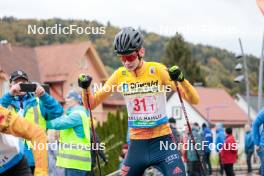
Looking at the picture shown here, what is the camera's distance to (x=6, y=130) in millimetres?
5410

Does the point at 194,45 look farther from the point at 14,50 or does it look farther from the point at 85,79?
the point at 85,79

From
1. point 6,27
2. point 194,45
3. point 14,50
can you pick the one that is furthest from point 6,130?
point 194,45

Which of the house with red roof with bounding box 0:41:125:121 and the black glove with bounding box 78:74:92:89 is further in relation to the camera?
the house with red roof with bounding box 0:41:125:121

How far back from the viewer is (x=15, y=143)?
577 cm

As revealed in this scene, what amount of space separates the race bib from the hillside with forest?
11168 mm

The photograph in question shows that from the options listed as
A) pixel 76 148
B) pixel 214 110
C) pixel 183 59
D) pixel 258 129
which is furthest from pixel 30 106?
pixel 183 59

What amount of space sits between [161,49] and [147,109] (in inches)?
4439

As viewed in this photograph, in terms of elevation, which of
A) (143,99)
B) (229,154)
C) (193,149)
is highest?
(143,99)

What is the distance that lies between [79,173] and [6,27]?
6143 cm

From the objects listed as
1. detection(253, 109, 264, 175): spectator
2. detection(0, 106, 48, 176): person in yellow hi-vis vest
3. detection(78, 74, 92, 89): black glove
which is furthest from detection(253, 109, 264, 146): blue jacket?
detection(0, 106, 48, 176): person in yellow hi-vis vest

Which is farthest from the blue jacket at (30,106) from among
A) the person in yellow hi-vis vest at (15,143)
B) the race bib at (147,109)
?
the person in yellow hi-vis vest at (15,143)

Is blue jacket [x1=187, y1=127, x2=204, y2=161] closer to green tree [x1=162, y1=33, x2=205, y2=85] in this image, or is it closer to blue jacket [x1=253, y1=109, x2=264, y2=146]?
blue jacket [x1=253, y1=109, x2=264, y2=146]

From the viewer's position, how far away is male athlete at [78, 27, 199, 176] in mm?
7480

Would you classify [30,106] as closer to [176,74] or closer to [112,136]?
[176,74]
